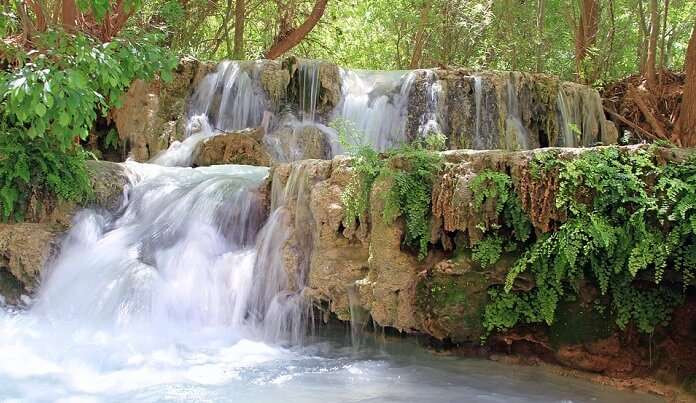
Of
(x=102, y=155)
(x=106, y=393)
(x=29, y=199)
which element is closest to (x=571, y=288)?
(x=106, y=393)

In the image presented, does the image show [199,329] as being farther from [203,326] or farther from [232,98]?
[232,98]

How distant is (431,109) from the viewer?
1297 cm

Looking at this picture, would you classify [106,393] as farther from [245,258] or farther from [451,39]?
[451,39]

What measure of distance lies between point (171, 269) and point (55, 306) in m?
1.38

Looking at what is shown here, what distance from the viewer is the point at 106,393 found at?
527 cm

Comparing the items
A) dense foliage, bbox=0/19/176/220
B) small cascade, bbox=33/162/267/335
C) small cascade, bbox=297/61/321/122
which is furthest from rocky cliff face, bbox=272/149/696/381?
small cascade, bbox=297/61/321/122

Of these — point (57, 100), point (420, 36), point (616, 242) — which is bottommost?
point (616, 242)

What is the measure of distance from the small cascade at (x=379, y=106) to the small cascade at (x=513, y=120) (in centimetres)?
198

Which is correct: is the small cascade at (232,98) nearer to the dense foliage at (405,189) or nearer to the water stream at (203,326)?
the water stream at (203,326)

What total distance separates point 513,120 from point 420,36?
26.8 feet

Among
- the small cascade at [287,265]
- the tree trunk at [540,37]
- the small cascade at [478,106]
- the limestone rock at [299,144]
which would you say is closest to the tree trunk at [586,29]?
the tree trunk at [540,37]

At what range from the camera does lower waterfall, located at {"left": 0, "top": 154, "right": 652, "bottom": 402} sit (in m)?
5.41

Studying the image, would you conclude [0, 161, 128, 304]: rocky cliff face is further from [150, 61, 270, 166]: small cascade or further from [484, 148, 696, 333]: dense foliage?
[484, 148, 696, 333]: dense foliage

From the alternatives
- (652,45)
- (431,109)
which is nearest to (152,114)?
(431,109)
